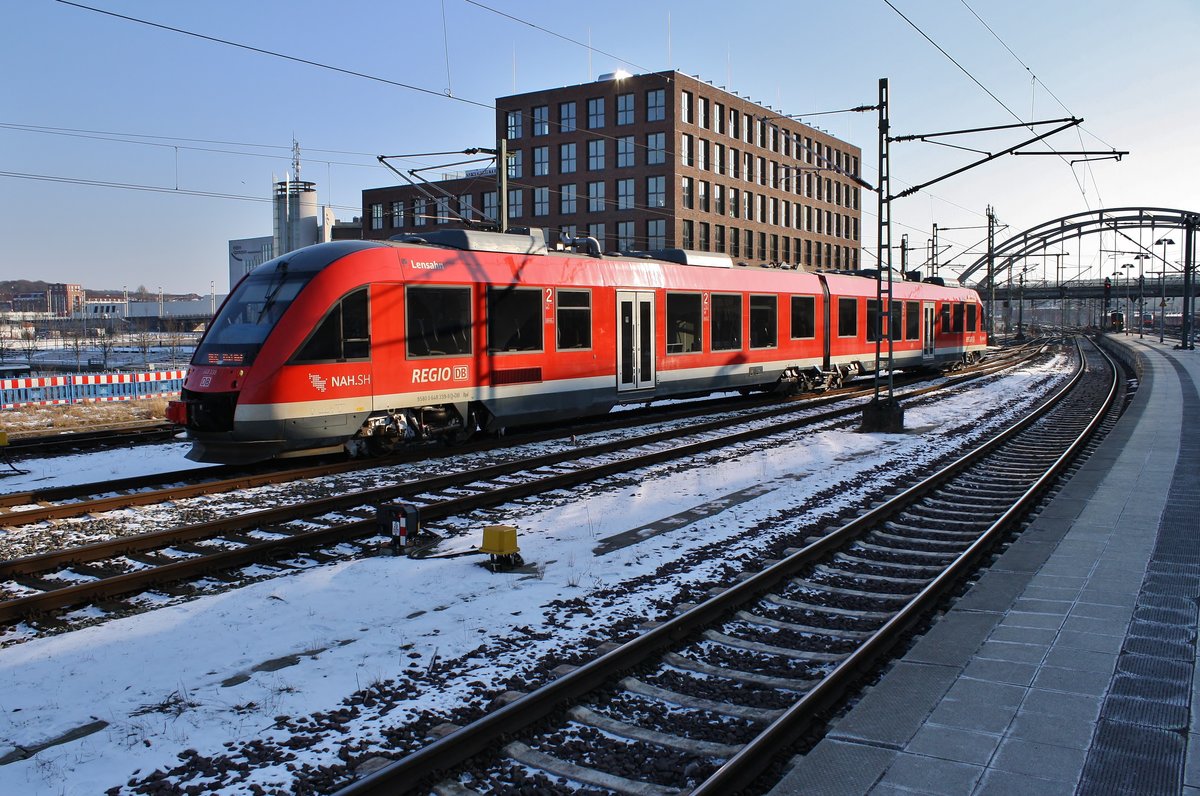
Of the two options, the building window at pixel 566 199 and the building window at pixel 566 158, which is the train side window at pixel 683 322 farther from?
the building window at pixel 566 158

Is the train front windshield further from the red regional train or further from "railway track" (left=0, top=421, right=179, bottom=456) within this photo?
"railway track" (left=0, top=421, right=179, bottom=456)

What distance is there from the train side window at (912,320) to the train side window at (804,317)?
6.74 meters

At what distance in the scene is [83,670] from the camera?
18.2 ft

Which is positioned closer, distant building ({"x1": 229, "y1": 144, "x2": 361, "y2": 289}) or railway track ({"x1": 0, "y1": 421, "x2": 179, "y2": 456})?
railway track ({"x1": 0, "y1": 421, "x2": 179, "y2": 456})

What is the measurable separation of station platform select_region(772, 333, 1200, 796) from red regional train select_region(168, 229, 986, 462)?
335 inches

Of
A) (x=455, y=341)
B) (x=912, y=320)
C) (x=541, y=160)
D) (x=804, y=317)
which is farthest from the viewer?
(x=541, y=160)

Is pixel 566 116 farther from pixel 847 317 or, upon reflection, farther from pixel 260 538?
pixel 260 538

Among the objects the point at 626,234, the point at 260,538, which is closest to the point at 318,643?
the point at 260,538

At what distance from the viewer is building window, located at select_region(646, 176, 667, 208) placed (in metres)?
59.0

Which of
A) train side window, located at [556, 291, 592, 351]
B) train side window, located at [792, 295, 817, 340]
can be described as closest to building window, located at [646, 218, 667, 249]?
train side window, located at [792, 295, 817, 340]

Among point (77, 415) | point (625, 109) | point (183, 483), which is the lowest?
point (183, 483)

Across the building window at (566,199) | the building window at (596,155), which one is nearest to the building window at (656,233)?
the building window at (596,155)

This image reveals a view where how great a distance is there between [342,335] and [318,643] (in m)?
6.82

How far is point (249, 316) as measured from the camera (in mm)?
12062
